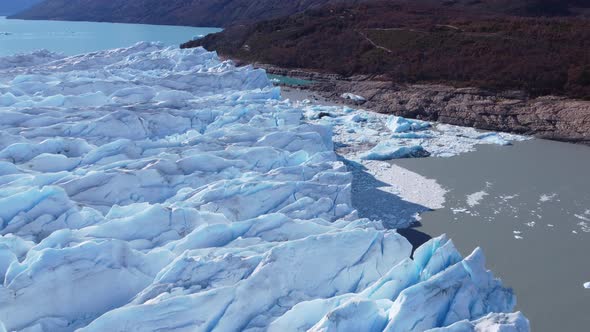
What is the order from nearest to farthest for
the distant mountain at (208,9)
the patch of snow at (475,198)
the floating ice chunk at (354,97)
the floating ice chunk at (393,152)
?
the patch of snow at (475,198) → the floating ice chunk at (393,152) → the floating ice chunk at (354,97) → the distant mountain at (208,9)

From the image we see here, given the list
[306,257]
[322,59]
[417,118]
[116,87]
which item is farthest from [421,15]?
[306,257]

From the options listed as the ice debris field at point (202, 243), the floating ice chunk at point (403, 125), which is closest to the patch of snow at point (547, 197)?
the ice debris field at point (202, 243)

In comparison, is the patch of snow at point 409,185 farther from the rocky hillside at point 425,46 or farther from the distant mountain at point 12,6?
the distant mountain at point 12,6

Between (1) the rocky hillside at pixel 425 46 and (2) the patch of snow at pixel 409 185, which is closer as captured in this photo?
(2) the patch of snow at pixel 409 185

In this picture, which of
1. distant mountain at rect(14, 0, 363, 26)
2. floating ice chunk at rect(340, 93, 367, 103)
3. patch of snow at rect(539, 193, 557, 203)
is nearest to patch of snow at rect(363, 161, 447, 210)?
patch of snow at rect(539, 193, 557, 203)

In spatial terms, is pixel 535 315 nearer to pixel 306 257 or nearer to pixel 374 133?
pixel 306 257

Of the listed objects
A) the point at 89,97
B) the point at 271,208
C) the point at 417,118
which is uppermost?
the point at 89,97

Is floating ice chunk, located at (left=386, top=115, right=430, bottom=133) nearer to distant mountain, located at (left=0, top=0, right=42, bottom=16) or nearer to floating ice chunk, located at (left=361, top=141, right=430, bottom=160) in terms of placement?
floating ice chunk, located at (left=361, top=141, right=430, bottom=160)
